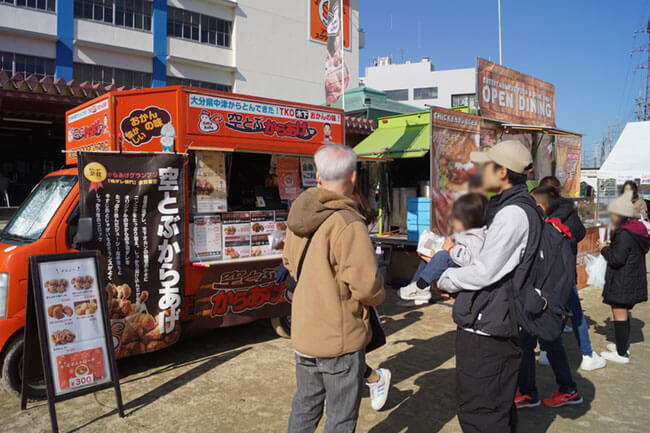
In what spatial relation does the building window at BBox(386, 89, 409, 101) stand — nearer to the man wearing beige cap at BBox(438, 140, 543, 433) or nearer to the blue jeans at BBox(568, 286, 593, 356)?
the blue jeans at BBox(568, 286, 593, 356)

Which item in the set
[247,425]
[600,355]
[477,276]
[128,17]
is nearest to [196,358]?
[247,425]

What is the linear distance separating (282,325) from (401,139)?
4.59 m

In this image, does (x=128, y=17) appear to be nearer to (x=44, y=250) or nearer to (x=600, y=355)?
(x=44, y=250)

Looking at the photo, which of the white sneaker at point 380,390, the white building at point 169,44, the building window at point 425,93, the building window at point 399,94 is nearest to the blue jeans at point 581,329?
the white sneaker at point 380,390

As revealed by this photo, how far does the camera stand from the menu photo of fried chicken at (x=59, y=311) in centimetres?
350

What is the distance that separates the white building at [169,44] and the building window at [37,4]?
32 millimetres

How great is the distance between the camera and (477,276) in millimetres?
2363

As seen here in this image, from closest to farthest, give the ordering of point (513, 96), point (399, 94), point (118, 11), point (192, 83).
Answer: point (513, 96)
point (118, 11)
point (192, 83)
point (399, 94)

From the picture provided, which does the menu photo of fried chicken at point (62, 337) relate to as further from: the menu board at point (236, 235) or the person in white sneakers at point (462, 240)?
the person in white sneakers at point (462, 240)

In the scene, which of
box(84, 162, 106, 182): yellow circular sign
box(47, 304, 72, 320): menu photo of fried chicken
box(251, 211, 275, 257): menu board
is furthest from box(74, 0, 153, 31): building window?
box(47, 304, 72, 320): menu photo of fried chicken

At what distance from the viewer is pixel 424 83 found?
164 ft

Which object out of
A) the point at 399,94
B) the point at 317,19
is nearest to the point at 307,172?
the point at 317,19

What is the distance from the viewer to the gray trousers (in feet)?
7.43

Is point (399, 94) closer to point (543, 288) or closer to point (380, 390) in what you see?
point (380, 390)
